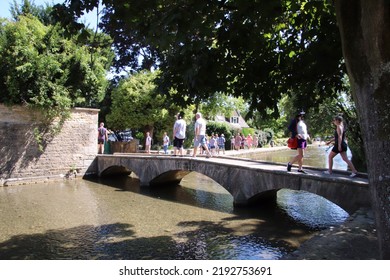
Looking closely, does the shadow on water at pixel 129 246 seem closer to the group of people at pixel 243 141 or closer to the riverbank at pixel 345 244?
the riverbank at pixel 345 244

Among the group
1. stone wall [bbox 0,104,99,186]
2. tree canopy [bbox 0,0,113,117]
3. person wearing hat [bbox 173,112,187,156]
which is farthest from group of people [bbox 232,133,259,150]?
person wearing hat [bbox 173,112,187,156]

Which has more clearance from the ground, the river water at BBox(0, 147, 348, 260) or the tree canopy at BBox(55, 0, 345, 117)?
the tree canopy at BBox(55, 0, 345, 117)

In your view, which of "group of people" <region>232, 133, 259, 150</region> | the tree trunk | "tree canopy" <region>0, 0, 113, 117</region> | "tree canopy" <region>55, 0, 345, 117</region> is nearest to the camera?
the tree trunk

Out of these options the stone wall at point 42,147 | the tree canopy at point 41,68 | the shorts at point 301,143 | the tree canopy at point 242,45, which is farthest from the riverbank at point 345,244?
the stone wall at point 42,147

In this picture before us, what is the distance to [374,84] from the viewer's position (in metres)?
3.02

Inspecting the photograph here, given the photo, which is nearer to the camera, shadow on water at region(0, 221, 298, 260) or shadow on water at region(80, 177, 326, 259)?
shadow on water at region(0, 221, 298, 260)

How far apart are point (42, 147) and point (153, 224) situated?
32.9ft

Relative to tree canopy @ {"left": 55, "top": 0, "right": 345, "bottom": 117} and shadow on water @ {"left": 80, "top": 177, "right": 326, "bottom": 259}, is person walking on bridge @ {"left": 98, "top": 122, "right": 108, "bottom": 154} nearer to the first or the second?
shadow on water @ {"left": 80, "top": 177, "right": 326, "bottom": 259}

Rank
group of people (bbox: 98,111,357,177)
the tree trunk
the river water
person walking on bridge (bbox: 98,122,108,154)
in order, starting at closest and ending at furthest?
the tree trunk
the river water
group of people (bbox: 98,111,357,177)
person walking on bridge (bbox: 98,122,108,154)

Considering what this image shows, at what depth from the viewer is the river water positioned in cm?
700

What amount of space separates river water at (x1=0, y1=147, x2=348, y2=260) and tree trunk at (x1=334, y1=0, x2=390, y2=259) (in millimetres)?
3910

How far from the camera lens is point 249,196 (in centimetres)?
1066

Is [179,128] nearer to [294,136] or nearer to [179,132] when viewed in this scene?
[179,132]

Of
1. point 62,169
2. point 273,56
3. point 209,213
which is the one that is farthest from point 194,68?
point 62,169
